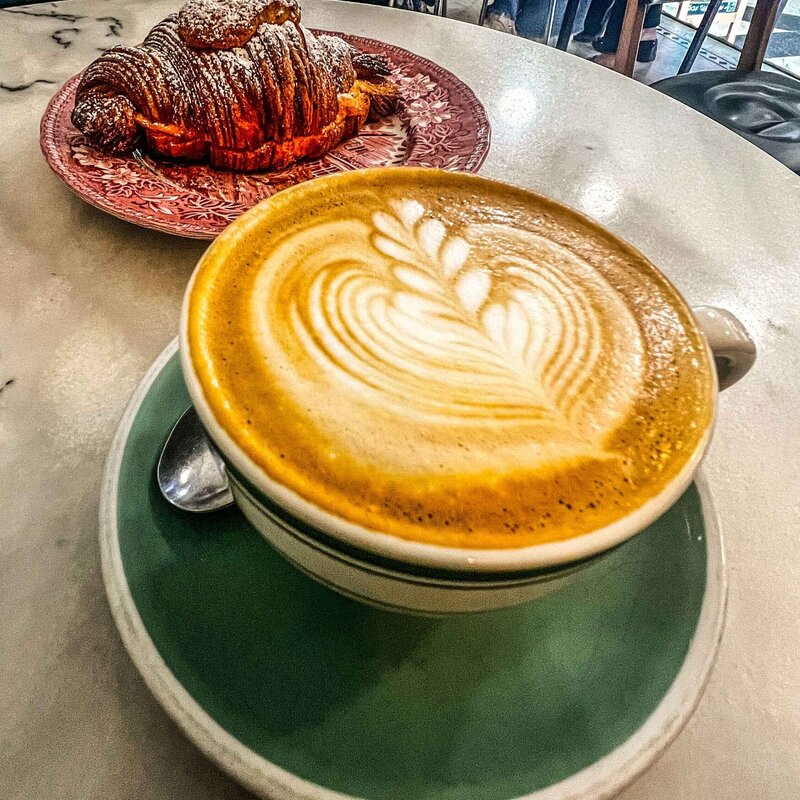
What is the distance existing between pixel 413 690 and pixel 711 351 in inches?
12.9

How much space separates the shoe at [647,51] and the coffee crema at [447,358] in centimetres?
297

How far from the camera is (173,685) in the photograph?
411mm

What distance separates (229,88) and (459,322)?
2.50ft

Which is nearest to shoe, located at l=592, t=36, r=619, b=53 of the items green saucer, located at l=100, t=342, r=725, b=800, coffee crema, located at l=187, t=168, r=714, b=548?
coffee crema, located at l=187, t=168, r=714, b=548

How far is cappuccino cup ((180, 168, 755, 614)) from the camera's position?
36 centimetres

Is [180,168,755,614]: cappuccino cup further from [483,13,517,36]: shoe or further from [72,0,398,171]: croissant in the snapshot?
[483,13,517,36]: shoe

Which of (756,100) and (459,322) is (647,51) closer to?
(756,100)

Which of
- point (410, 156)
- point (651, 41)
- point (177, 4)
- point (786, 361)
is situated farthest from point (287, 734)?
point (651, 41)

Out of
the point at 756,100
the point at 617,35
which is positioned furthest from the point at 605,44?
the point at 756,100

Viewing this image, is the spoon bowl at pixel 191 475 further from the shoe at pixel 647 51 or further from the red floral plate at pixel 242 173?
the shoe at pixel 647 51

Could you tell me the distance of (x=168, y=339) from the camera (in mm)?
752

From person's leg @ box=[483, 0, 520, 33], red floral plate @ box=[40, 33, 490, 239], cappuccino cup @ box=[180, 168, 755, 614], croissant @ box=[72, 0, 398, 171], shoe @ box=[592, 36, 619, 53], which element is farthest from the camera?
shoe @ box=[592, 36, 619, 53]

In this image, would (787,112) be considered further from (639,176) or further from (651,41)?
(651,41)

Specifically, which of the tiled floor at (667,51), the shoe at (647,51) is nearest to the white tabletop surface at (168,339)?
the tiled floor at (667,51)
